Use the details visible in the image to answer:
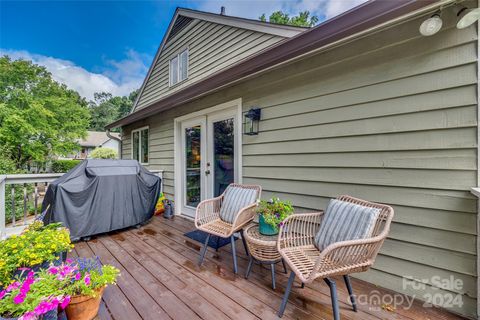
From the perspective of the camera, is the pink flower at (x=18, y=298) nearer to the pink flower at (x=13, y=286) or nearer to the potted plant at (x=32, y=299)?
the potted plant at (x=32, y=299)

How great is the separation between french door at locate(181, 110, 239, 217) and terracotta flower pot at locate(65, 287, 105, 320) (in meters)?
2.25

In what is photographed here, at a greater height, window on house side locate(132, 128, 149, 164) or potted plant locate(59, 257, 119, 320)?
window on house side locate(132, 128, 149, 164)

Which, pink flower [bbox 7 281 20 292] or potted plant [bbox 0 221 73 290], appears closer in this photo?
pink flower [bbox 7 281 20 292]

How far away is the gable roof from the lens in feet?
11.1

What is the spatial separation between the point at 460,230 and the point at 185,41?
6.27 m

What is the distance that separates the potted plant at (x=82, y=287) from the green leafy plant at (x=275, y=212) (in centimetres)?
137

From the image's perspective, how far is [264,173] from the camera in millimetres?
2959

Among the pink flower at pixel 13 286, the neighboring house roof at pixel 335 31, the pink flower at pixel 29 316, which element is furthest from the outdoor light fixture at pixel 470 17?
the pink flower at pixel 13 286

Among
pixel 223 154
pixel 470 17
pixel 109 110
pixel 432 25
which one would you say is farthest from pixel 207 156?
pixel 109 110

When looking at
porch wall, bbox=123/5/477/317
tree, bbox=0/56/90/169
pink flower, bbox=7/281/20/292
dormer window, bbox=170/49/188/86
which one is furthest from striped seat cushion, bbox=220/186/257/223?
tree, bbox=0/56/90/169

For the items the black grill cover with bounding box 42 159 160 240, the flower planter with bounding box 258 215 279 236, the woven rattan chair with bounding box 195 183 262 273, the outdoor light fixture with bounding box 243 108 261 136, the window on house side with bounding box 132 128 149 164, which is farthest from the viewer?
the window on house side with bounding box 132 128 149 164

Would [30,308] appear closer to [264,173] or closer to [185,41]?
[264,173]

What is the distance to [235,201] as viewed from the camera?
2.61m

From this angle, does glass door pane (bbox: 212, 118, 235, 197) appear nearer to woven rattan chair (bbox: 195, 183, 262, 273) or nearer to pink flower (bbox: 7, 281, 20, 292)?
woven rattan chair (bbox: 195, 183, 262, 273)
